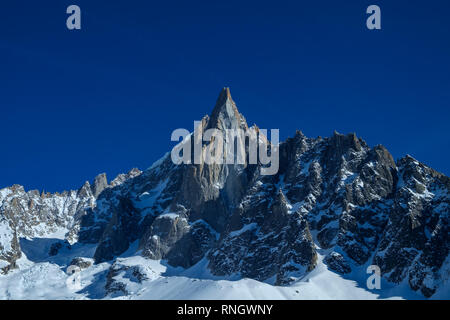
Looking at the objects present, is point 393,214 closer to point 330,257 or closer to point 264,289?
point 330,257

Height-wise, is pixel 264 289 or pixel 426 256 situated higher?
pixel 426 256

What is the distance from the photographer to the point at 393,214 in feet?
640
